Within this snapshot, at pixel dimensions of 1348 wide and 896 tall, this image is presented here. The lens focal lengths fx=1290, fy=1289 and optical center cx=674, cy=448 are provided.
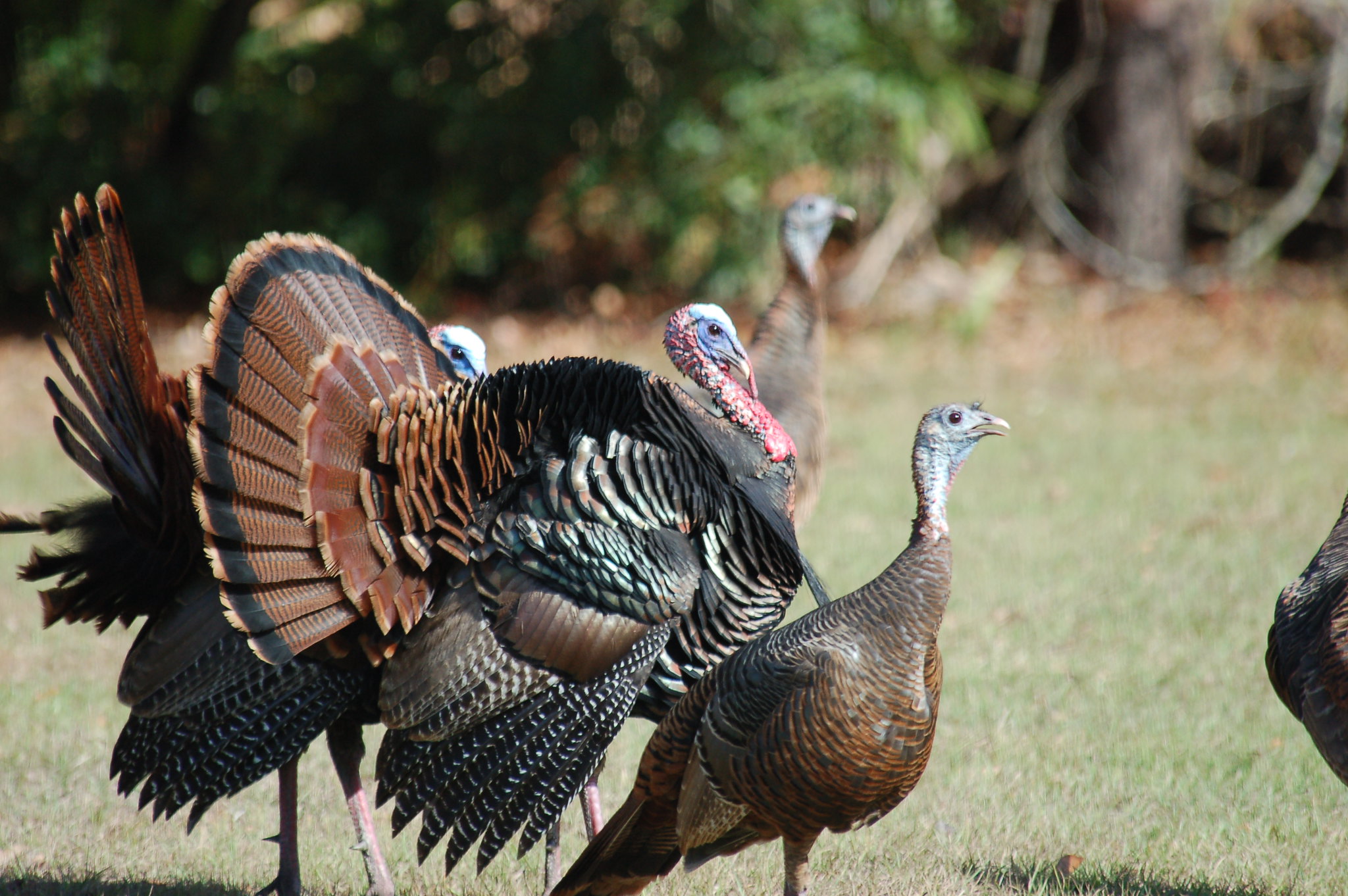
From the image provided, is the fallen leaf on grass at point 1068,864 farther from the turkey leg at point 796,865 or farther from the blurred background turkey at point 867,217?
the blurred background turkey at point 867,217

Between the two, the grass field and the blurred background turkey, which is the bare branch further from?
the grass field

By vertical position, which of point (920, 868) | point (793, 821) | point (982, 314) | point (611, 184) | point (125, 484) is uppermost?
point (611, 184)

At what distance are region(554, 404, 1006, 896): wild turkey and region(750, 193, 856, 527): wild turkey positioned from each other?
55.9 inches

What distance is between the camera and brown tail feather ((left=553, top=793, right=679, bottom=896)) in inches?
115

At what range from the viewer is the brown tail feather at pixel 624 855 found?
2.91m

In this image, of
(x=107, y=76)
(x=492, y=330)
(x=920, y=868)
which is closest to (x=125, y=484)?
(x=920, y=868)

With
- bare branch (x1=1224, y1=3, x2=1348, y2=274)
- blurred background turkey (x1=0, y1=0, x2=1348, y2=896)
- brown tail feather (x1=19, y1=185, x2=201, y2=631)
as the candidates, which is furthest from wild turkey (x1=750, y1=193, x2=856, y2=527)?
bare branch (x1=1224, y1=3, x2=1348, y2=274)

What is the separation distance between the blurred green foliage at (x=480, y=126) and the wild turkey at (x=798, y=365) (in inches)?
162

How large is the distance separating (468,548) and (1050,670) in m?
2.43

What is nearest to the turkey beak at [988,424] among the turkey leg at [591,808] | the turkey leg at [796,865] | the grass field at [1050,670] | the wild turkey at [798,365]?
the turkey leg at [796,865]

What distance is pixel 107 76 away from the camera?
1107 cm

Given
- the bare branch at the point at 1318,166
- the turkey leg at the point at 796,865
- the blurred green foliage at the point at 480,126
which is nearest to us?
the turkey leg at the point at 796,865

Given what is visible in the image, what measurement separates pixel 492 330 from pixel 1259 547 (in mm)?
6288

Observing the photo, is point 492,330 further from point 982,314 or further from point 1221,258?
point 1221,258
